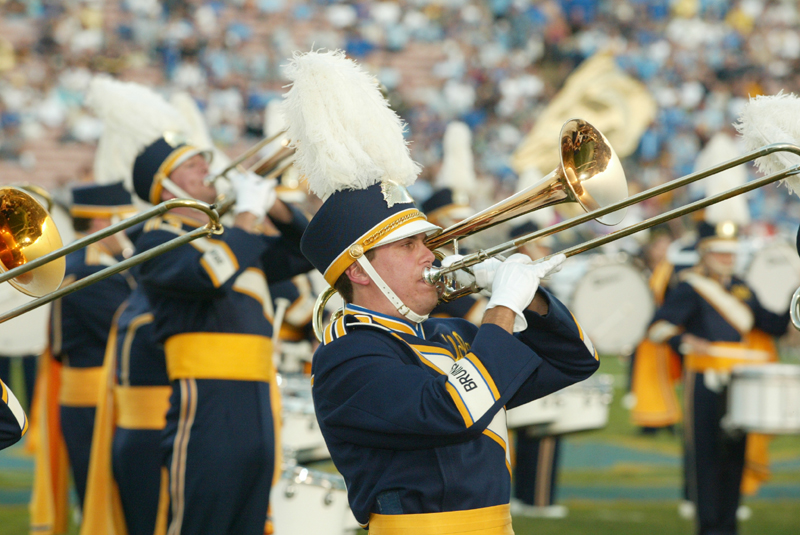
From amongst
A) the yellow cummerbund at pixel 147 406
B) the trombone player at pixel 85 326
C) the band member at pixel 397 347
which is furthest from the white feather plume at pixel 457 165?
the band member at pixel 397 347

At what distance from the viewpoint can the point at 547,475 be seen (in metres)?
6.88

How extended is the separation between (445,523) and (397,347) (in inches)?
16.6

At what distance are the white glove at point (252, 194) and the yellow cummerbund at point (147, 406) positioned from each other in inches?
33.9

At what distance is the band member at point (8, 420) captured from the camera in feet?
8.21

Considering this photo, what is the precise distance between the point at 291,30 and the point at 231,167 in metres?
15.2

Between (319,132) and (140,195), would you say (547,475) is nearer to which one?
(140,195)

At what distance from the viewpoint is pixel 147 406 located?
13.8 feet

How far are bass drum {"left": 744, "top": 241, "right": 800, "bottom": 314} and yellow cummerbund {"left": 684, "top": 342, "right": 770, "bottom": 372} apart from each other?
1.57 m

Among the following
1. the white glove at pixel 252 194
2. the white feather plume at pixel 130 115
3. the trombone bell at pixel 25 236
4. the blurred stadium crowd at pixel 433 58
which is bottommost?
the trombone bell at pixel 25 236

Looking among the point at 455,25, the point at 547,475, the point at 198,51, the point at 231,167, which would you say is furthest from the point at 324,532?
the point at 455,25

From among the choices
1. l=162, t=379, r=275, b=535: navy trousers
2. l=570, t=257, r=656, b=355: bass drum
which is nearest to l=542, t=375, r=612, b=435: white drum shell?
l=570, t=257, r=656, b=355: bass drum

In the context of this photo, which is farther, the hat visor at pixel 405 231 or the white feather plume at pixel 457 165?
the white feather plume at pixel 457 165

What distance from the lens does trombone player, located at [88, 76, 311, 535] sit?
11.9ft

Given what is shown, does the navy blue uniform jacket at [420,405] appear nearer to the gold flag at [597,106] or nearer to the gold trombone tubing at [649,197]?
the gold trombone tubing at [649,197]
